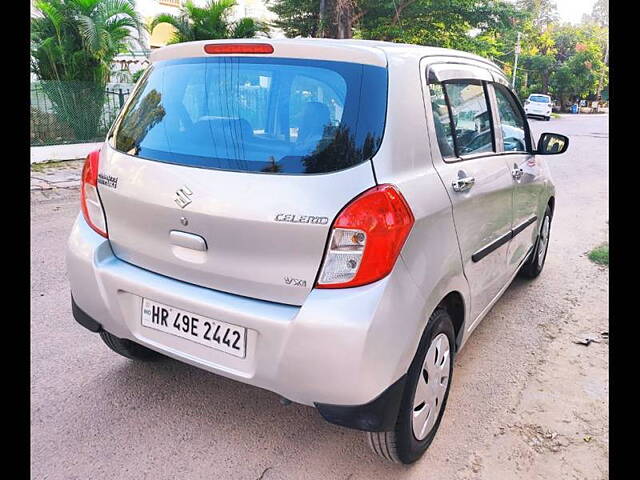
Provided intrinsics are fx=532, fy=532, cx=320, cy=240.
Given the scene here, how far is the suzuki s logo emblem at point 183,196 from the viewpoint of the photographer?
200 centimetres

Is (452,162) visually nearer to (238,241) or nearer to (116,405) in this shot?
(238,241)

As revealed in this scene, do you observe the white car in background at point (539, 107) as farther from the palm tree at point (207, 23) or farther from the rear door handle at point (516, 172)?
the rear door handle at point (516, 172)

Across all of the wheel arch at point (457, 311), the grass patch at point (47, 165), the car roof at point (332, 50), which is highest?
the car roof at point (332, 50)

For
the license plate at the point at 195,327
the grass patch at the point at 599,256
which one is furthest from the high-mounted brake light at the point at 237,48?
the grass patch at the point at 599,256

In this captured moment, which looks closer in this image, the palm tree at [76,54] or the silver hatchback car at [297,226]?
the silver hatchback car at [297,226]

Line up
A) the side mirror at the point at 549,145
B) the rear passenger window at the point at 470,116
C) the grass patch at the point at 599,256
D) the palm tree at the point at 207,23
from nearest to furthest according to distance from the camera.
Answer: the rear passenger window at the point at 470,116 < the side mirror at the point at 549,145 < the grass patch at the point at 599,256 < the palm tree at the point at 207,23

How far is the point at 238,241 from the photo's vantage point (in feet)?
6.37

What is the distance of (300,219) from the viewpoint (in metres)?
1.83

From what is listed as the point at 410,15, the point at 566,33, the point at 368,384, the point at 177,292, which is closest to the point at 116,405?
the point at 177,292

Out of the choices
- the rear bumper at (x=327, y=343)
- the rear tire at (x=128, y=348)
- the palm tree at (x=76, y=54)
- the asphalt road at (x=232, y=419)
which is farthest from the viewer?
the palm tree at (x=76, y=54)

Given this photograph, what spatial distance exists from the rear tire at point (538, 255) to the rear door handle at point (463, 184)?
2020 millimetres

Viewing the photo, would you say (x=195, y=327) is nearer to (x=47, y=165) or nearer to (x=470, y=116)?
(x=470, y=116)

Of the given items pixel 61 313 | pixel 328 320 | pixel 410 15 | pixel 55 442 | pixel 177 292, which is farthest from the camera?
pixel 410 15

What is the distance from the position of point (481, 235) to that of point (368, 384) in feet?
3.73
